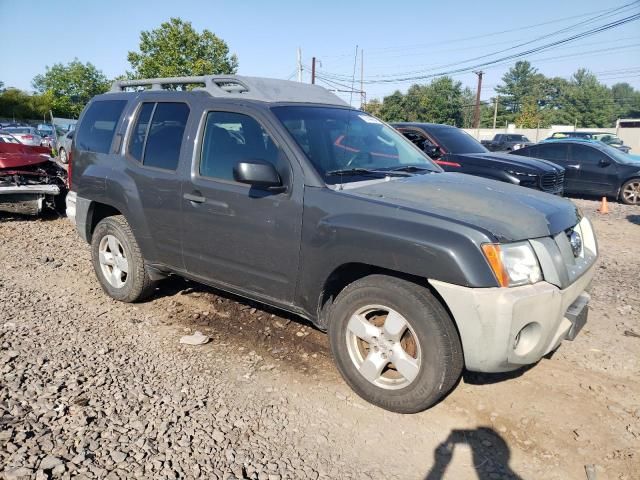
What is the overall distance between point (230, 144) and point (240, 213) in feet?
1.98

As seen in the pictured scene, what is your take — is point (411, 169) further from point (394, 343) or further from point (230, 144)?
point (394, 343)

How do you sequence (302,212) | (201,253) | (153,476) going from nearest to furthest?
(153,476) < (302,212) < (201,253)

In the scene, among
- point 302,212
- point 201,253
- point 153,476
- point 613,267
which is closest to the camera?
point 153,476

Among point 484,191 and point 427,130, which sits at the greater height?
point 427,130

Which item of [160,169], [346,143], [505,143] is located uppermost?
[505,143]

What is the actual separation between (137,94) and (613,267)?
586 cm

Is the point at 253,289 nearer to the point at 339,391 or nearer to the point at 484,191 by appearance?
the point at 339,391

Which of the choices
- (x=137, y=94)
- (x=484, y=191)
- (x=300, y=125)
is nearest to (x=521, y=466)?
(x=484, y=191)

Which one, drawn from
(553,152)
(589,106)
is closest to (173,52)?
(553,152)

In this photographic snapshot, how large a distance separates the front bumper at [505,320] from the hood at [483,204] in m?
0.32

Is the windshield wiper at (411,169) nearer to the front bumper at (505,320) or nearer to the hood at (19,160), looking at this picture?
the front bumper at (505,320)

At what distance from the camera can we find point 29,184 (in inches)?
339

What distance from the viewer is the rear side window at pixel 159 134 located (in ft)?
13.4

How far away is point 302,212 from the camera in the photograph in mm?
3244
